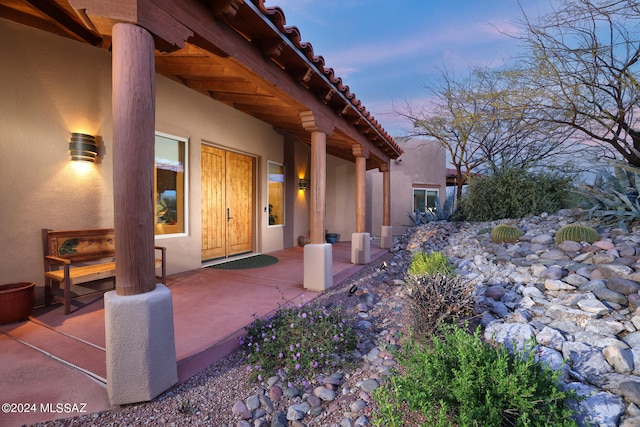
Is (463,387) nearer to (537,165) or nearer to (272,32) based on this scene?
(272,32)

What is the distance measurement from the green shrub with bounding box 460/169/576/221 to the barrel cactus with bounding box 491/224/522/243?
1639 millimetres

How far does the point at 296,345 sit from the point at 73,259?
128 inches

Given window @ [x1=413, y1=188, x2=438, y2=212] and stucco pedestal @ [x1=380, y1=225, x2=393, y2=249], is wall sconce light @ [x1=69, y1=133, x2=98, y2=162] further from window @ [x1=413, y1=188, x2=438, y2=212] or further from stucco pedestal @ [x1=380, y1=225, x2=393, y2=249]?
window @ [x1=413, y1=188, x2=438, y2=212]

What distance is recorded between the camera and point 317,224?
4633 millimetres

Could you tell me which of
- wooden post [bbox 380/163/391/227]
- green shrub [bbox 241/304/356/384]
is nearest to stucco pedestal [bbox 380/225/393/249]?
wooden post [bbox 380/163/391/227]

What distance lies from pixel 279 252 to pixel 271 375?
5.36 metres

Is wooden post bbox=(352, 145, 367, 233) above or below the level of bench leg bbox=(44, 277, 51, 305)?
above

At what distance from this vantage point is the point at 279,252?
25.2 ft

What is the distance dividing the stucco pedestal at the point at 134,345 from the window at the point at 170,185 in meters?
3.31

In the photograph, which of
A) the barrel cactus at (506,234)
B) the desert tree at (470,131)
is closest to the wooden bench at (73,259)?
the barrel cactus at (506,234)

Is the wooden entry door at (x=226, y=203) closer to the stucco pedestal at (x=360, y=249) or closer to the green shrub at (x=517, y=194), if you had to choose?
the stucco pedestal at (x=360, y=249)

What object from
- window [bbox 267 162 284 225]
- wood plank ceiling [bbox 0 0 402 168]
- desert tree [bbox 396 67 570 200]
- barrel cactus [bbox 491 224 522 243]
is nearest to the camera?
wood plank ceiling [bbox 0 0 402 168]

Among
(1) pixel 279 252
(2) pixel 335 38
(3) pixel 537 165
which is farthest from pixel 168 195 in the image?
(2) pixel 335 38

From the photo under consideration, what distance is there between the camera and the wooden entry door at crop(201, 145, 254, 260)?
5.95 m
